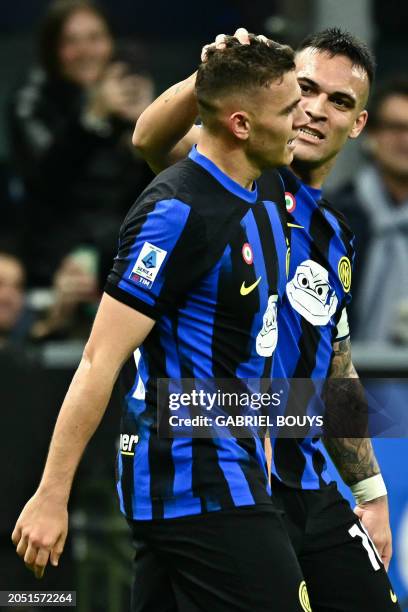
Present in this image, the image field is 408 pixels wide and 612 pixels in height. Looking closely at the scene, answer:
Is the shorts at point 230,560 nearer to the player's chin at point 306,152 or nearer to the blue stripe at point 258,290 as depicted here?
the blue stripe at point 258,290

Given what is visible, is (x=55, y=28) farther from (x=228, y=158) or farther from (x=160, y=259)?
(x=160, y=259)

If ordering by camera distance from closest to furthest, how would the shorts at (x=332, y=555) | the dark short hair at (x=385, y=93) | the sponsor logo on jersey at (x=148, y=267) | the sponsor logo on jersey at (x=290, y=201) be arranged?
the sponsor logo on jersey at (x=148, y=267)
the shorts at (x=332, y=555)
the sponsor logo on jersey at (x=290, y=201)
the dark short hair at (x=385, y=93)

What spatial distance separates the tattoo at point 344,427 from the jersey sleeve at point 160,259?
0.93m

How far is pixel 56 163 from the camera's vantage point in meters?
7.41

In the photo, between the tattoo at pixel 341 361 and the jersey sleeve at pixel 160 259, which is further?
the tattoo at pixel 341 361

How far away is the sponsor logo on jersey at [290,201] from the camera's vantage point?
435 cm

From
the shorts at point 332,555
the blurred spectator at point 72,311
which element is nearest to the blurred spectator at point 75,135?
the blurred spectator at point 72,311

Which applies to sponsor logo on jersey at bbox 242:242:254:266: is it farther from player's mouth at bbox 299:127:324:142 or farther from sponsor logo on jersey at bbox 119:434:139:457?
player's mouth at bbox 299:127:324:142

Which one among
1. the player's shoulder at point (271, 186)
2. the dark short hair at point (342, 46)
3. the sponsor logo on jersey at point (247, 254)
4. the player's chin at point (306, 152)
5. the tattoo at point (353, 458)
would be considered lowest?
the tattoo at point (353, 458)

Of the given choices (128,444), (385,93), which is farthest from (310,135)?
(385,93)

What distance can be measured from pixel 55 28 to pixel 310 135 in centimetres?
336

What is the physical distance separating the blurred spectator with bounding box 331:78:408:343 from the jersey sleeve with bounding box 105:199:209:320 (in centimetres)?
318

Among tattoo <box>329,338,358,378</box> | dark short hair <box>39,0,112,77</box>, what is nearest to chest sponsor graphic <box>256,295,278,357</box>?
tattoo <box>329,338,358,378</box>

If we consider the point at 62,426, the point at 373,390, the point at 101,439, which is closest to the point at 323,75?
the point at 62,426
